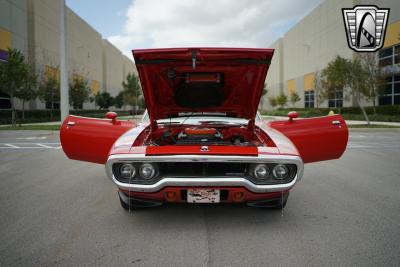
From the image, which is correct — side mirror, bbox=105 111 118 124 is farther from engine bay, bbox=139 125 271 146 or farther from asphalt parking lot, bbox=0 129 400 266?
asphalt parking lot, bbox=0 129 400 266

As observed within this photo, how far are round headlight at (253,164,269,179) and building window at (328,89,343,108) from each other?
26888 mm

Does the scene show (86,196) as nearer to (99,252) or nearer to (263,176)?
(99,252)

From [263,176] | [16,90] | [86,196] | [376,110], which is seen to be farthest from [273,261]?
[376,110]

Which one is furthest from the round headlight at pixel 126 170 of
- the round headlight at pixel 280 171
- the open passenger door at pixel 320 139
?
the open passenger door at pixel 320 139

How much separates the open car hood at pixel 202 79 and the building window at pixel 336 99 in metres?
25.7

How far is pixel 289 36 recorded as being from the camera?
55594 mm

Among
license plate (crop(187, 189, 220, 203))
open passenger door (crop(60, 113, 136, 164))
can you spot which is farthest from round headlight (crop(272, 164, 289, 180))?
open passenger door (crop(60, 113, 136, 164))

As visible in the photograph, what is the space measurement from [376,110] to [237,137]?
25330mm

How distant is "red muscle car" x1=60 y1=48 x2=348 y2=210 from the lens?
9.86 ft

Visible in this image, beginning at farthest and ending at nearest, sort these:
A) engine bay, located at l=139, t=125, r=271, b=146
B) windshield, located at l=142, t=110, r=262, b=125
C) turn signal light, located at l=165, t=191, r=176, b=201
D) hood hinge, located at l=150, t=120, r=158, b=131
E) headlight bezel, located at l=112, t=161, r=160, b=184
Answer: windshield, located at l=142, t=110, r=262, b=125 < hood hinge, located at l=150, t=120, r=158, b=131 < engine bay, located at l=139, t=125, r=271, b=146 < headlight bezel, located at l=112, t=161, r=160, b=184 < turn signal light, located at l=165, t=191, r=176, b=201

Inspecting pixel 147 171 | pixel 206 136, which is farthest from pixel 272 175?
pixel 147 171

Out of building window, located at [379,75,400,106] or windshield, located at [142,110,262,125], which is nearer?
windshield, located at [142,110,262,125]

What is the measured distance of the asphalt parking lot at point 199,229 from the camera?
2557mm

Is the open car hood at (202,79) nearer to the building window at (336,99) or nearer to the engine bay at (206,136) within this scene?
the engine bay at (206,136)
